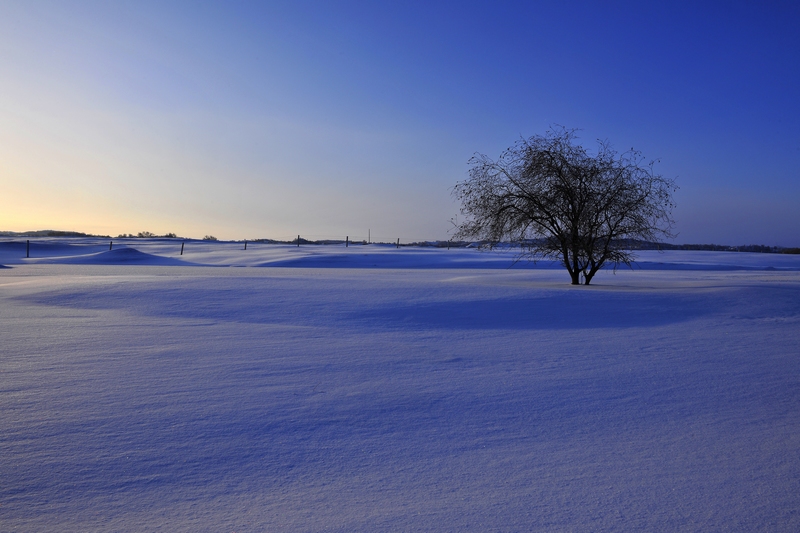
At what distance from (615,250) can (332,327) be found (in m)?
9.73

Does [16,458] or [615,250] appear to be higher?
[615,250]

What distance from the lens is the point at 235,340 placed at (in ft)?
25.4

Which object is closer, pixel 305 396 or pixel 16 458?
pixel 16 458

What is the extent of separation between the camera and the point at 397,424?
4.52 metres

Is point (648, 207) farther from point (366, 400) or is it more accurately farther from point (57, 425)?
point (57, 425)

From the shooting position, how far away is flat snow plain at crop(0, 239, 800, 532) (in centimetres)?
318

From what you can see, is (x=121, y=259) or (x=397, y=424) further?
(x=121, y=259)

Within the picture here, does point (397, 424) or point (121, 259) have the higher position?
point (121, 259)

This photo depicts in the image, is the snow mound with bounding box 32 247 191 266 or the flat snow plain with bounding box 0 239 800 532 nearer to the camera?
the flat snow plain with bounding box 0 239 800 532

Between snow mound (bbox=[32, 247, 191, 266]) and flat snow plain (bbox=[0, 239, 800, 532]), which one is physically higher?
snow mound (bbox=[32, 247, 191, 266])

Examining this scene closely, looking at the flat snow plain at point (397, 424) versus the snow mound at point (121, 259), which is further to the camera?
the snow mound at point (121, 259)

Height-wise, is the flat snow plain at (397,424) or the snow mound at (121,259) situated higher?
the snow mound at (121,259)

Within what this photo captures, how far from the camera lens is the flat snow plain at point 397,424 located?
10.4ft

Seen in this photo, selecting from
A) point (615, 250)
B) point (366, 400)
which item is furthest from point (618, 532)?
A: point (615, 250)
